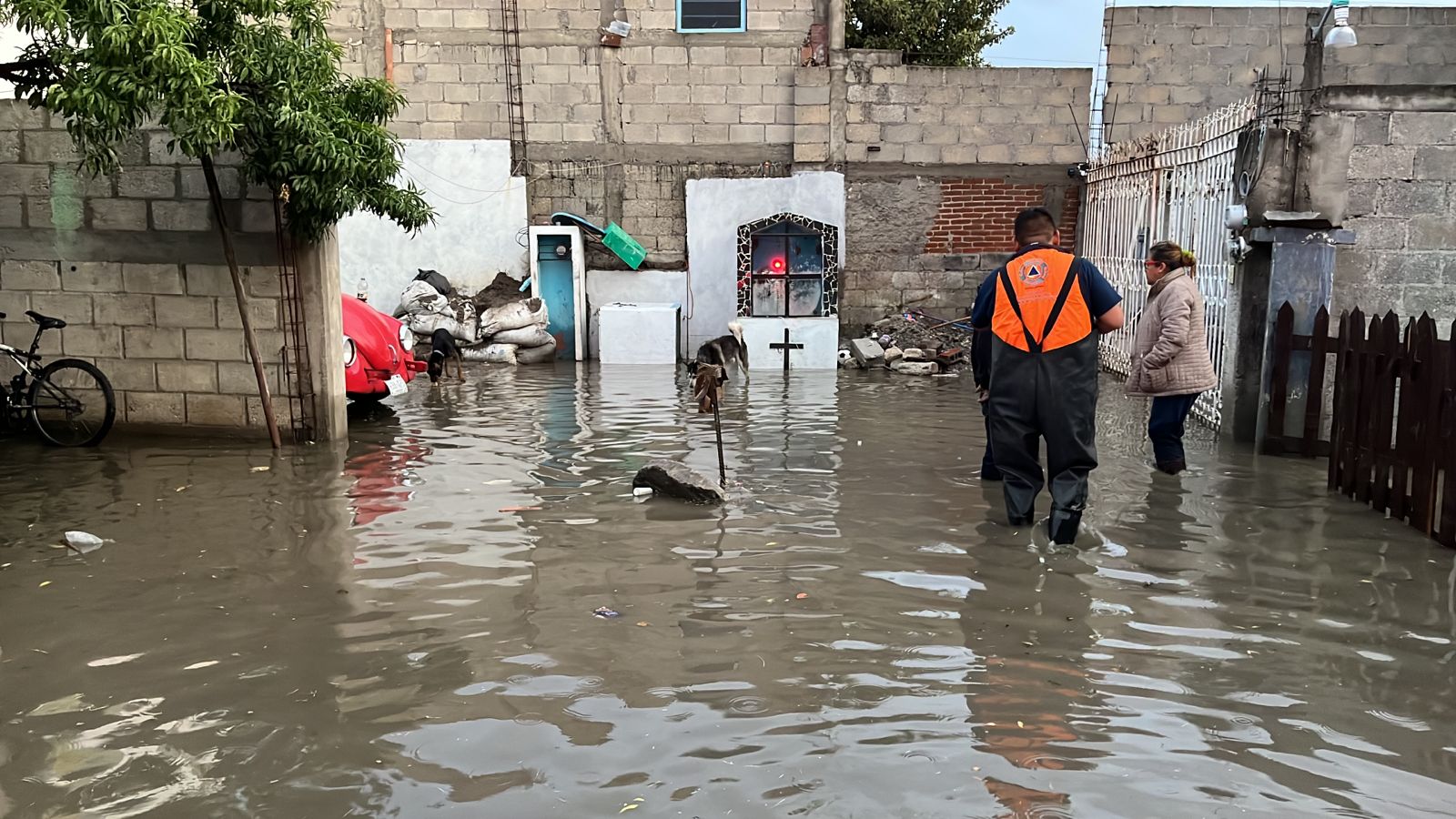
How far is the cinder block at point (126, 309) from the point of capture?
8711 millimetres

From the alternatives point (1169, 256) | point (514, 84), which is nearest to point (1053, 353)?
point (1169, 256)

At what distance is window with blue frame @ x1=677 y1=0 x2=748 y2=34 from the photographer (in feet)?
51.2

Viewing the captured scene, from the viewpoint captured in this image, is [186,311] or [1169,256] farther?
[186,311]

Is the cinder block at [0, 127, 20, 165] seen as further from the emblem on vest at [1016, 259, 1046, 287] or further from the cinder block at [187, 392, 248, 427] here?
the emblem on vest at [1016, 259, 1046, 287]

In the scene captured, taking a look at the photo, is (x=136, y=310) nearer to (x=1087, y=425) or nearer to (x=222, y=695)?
(x=222, y=695)

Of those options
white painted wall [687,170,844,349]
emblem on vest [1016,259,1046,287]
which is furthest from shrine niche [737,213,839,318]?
emblem on vest [1016,259,1046,287]

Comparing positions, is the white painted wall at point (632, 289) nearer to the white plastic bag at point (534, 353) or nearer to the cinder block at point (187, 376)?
the white plastic bag at point (534, 353)

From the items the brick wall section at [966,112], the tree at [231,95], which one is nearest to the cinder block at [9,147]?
the tree at [231,95]

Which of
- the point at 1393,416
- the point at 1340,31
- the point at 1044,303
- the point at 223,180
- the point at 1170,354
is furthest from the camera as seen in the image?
the point at 1340,31

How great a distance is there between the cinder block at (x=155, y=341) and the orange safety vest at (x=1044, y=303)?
263 inches

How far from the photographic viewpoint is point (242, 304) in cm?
A: 830

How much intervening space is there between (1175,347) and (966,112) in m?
9.20

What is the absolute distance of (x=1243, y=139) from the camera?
325 inches

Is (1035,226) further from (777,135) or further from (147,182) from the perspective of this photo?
(777,135)
